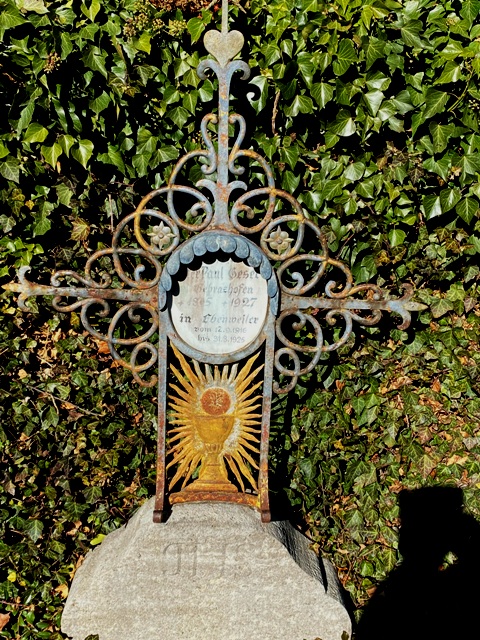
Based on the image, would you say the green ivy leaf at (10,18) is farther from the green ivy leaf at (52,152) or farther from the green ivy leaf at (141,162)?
the green ivy leaf at (141,162)

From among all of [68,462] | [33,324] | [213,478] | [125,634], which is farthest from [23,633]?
[33,324]

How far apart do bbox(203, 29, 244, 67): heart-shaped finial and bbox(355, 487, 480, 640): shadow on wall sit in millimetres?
2221

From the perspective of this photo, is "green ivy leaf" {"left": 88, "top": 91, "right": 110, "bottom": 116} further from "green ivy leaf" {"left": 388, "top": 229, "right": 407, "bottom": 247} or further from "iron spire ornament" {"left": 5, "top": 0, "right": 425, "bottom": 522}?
"green ivy leaf" {"left": 388, "top": 229, "right": 407, "bottom": 247}

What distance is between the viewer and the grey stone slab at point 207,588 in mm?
2881

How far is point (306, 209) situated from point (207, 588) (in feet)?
5.63

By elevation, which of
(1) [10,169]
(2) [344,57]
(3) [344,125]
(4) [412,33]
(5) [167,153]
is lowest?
(1) [10,169]

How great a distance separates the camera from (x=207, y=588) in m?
2.90

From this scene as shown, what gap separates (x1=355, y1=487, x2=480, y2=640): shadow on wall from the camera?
3246mm

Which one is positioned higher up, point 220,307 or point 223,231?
point 223,231

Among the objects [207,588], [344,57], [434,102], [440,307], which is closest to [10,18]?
[344,57]

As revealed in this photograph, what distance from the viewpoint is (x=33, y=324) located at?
3324 millimetres

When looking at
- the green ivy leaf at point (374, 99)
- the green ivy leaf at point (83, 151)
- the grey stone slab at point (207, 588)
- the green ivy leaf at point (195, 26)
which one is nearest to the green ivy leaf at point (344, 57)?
the green ivy leaf at point (374, 99)

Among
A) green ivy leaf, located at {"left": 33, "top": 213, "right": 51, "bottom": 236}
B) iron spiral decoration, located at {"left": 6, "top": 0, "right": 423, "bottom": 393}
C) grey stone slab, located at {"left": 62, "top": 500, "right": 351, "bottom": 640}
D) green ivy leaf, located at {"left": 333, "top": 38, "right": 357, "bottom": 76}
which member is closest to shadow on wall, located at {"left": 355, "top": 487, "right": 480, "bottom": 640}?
grey stone slab, located at {"left": 62, "top": 500, "right": 351, "bottom": 640}

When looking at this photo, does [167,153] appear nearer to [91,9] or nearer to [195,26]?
[195,26]
